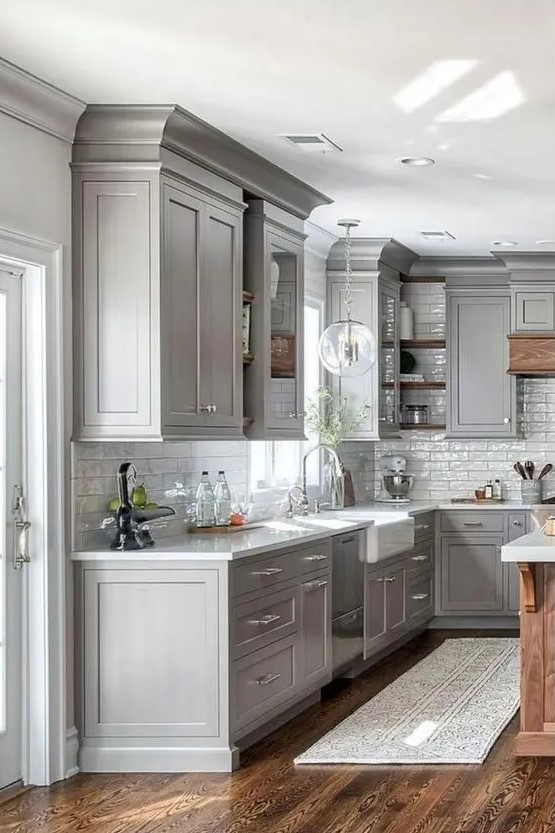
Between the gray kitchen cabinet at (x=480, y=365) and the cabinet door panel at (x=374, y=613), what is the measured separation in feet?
6.26

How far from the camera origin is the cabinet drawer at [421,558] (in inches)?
317

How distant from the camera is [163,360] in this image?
196 inches

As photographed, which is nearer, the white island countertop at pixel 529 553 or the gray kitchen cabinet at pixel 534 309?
the white island countertop at pixel 529 553

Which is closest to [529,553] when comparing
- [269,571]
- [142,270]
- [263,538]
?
[269,571]

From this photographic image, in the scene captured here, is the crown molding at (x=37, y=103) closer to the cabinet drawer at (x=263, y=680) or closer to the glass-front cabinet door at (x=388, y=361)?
the cabinet drawer at (x=263, y=680)

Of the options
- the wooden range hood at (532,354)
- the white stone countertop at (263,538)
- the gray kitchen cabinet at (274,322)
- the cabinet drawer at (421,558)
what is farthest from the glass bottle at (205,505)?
the wooden range hood at (532,354)

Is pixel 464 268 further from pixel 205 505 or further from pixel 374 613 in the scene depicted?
pixel 205 505

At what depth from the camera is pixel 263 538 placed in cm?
569

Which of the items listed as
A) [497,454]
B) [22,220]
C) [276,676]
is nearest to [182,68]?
[22,220]

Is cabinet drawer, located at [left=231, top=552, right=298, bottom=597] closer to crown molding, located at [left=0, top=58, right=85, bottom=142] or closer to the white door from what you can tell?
the white door

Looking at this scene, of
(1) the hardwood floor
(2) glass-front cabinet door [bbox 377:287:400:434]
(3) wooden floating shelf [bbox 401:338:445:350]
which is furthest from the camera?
(3) wooden floating shelf [bbox 401:338:445:350]

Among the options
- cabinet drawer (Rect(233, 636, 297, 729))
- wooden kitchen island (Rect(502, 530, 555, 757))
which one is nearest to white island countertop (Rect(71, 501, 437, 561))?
cabinet drawer (Rect(233, 636, 297, 729))

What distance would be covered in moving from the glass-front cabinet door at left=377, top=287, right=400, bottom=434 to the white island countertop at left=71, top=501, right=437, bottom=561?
0.78 metres

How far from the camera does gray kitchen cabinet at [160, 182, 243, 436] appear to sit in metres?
5.07
